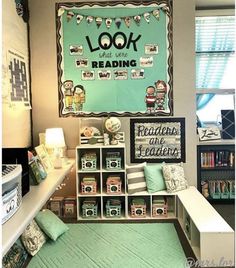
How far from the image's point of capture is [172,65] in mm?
4039

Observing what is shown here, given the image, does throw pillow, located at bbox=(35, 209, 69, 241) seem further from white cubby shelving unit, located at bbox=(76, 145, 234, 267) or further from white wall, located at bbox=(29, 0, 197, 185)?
white wall, located at bbox=(29, 0, 197, 185)

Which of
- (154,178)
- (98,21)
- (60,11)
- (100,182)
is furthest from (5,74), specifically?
(154,178)

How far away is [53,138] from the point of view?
12.3 feet

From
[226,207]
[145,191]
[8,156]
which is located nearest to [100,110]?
[145,191]

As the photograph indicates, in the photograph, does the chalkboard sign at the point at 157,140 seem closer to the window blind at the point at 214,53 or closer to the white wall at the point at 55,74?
the white wall at the point at 55,74

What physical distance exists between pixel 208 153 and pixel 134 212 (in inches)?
50.0

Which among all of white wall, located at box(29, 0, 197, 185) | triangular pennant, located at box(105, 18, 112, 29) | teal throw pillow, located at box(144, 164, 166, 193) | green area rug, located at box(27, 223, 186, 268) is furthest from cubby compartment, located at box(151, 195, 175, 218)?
triangular pennant, located at box(105, 18, 112, 29)

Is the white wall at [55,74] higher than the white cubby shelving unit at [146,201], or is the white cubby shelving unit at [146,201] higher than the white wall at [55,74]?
the white wall at [55,74]

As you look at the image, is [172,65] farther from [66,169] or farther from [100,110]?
[66,169]

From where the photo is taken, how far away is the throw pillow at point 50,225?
10.3 ft

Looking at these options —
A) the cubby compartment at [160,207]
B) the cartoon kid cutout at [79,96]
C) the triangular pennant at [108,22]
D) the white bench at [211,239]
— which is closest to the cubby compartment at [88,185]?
the cubby compartment at [160,207]

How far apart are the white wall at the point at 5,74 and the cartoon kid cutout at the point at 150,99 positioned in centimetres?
152

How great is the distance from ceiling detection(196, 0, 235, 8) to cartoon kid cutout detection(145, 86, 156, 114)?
51.9 inches

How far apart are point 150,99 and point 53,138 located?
51.9 inches
